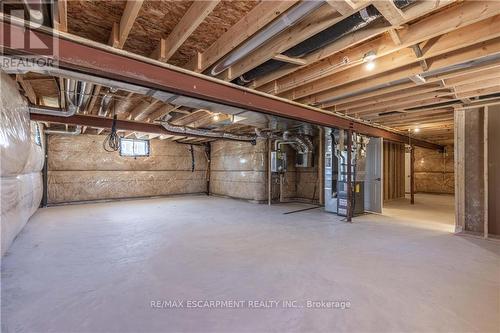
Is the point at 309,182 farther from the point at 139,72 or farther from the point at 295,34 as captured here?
the point at 139,72

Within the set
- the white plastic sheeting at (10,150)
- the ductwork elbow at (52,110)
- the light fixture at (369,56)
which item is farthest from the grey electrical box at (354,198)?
the white plastic sheeting at (10,150)

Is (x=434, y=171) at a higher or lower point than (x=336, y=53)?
lower

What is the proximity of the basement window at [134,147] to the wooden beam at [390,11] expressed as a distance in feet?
25.9

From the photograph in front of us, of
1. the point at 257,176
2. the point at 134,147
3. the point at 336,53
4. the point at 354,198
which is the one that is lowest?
the point at 354,198

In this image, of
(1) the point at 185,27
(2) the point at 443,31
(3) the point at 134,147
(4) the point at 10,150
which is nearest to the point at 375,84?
(2) the point at 443,31

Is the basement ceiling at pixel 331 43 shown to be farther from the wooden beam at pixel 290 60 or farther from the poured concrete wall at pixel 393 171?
the poured concrete wall at pixel 393 171

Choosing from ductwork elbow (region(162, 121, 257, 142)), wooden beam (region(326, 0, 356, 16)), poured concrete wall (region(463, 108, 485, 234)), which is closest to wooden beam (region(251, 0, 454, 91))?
wooden beam (region(326, 0, 356, 16))

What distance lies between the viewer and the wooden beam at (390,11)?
5.34 feet

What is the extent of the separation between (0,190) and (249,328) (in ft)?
9.42

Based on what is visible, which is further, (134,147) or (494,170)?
(134,147)

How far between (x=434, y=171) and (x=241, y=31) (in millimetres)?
11794

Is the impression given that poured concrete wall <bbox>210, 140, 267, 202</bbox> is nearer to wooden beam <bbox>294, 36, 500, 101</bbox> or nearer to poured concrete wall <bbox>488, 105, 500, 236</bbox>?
wooden beam <bbox>294, 36, 500, 101</bbox>

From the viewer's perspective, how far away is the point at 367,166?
6.11 m

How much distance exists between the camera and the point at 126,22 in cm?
177
